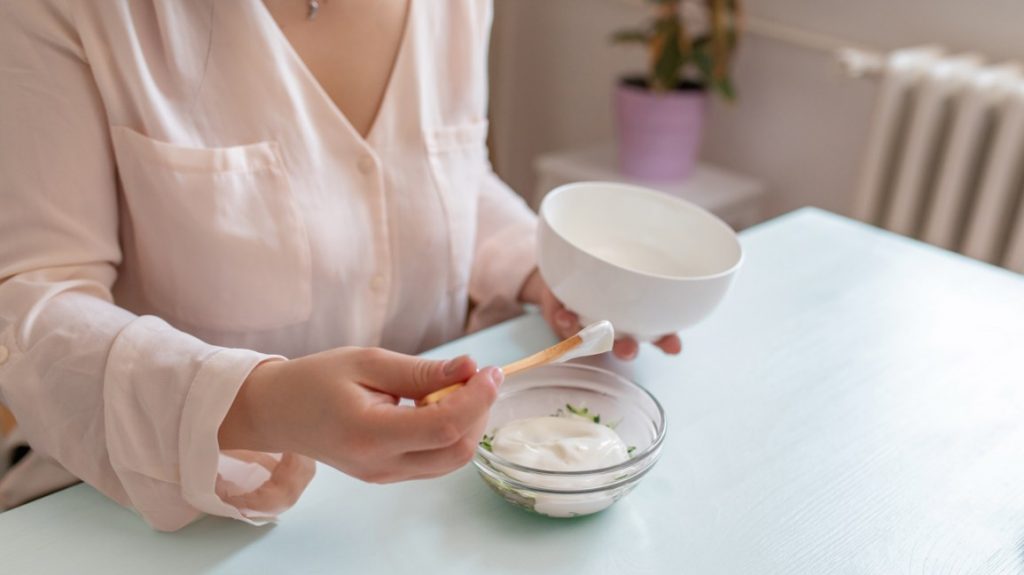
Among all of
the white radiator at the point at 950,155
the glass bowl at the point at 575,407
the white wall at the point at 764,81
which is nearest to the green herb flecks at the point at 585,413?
the glass bowl at the point at 575,407

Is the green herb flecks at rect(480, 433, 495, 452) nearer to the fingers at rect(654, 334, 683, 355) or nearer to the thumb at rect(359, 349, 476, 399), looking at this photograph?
the thumb at rect(359, 349, 476, 399)

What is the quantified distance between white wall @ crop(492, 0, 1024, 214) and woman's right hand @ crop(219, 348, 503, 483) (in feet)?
4.85

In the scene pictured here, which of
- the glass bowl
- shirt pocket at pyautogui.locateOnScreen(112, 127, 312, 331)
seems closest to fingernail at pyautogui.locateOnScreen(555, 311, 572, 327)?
the glass bowl

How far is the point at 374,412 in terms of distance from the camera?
542 mm

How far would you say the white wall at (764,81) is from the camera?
1791 mm

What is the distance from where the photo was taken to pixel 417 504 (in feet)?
2.13

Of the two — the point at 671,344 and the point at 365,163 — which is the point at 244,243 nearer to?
the point at 365,163

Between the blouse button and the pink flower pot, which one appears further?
the pink flower pot

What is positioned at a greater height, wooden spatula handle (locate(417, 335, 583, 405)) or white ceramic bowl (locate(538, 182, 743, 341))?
wooden spatula handle (locate(417, 335, 583, 405))

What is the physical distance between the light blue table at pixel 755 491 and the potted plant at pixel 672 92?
100 cm

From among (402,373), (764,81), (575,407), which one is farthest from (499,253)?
(764,81)

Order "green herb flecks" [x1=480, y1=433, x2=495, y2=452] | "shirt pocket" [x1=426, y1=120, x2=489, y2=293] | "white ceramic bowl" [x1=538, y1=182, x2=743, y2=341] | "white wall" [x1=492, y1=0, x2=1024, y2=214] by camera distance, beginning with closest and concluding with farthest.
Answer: "green herb flecks" [x1=480, y1=433, x2=495, y2=452]
"white ceramic bowl" [x1=538, y1=182, x2=743, y2=341]
"shirt pocket" [x1=426, y1=120, x2=489, y2=293]
"white wall" [x1=492, y1=0, x2=1024, y2=214]

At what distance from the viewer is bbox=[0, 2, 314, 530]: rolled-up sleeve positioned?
0.61 m

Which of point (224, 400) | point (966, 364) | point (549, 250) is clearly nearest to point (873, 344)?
point (966, 364)
